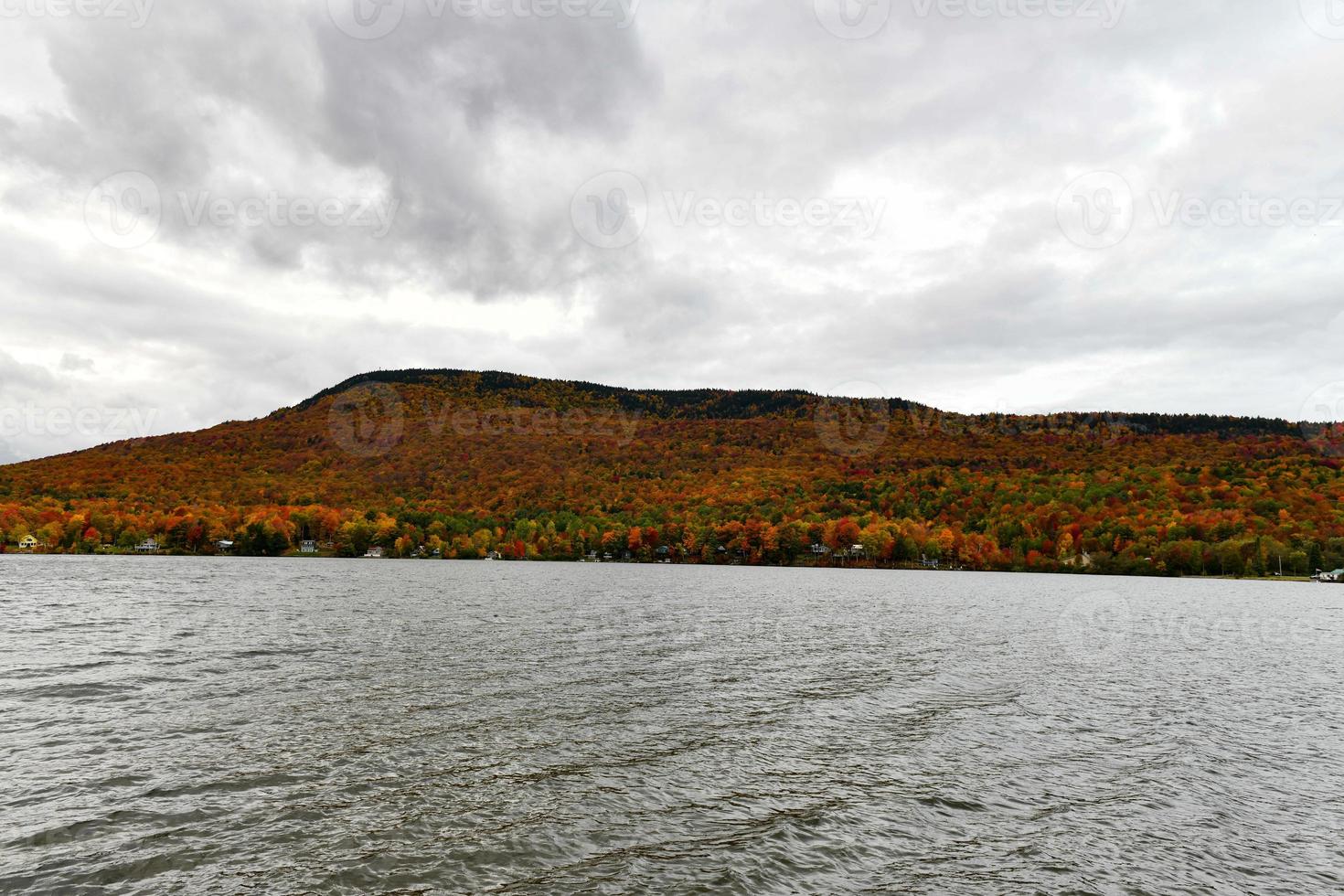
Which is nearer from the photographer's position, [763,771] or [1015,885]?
[1015,885]

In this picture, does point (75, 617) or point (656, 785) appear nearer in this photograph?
point (656, 785)

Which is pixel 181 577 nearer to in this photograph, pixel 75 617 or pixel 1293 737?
pixel 75 617

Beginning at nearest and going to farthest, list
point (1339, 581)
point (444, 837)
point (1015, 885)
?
point (1015, 885) < point (444, 837) < point (1339, 581)

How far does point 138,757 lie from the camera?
24.2 m

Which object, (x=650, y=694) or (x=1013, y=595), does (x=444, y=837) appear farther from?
(x=1013, y=595)

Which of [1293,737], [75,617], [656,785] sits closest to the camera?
[656,785]

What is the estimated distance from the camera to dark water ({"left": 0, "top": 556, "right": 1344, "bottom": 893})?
17406 millimetres

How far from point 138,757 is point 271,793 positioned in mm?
6738

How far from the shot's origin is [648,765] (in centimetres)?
2530

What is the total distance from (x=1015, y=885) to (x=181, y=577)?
149 meters

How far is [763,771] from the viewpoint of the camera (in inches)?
980

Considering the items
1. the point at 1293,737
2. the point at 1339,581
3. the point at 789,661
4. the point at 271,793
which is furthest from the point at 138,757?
the point at 1339,581

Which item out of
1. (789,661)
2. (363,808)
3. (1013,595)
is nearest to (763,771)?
(363,808)

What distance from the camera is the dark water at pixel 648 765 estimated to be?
1741cm
